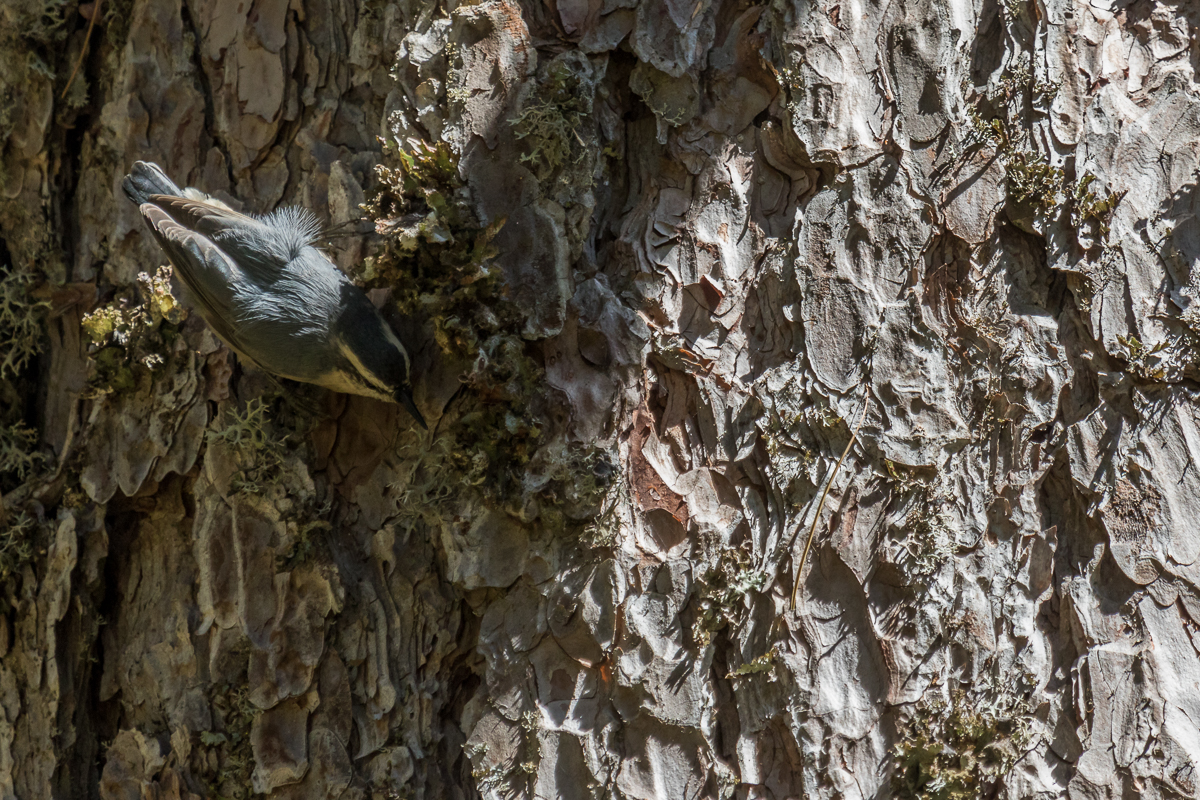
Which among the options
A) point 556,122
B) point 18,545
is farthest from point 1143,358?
point 18,545

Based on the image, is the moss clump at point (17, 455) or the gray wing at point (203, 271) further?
the moss clump at point (17, 455)

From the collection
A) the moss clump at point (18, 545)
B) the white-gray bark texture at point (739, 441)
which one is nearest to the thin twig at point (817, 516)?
the white-gray bark texture at point (739, 441)

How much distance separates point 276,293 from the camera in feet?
7.38

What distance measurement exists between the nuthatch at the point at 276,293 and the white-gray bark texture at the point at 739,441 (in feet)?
0.33

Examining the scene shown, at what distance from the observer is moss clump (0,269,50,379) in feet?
8.05

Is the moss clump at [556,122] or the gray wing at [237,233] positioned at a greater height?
the moss clump at [556,122]

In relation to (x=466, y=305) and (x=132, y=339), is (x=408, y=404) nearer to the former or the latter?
(x=466, y=305)

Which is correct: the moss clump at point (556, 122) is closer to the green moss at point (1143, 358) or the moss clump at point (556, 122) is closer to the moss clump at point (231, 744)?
the green moss at point (1143, 358)

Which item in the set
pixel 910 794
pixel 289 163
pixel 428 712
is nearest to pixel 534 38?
pixel 289 163

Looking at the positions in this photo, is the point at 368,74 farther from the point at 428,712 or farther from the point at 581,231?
the point at 428,712

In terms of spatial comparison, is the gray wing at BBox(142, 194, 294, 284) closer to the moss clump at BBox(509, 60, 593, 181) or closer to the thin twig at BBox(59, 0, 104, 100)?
the thin twig at BBox(59, 0, 104, 100)

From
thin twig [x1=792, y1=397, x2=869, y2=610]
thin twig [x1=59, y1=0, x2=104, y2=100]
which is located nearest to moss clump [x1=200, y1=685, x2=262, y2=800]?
thin twig [x1=792, y1=397, x2=869, y2=610]

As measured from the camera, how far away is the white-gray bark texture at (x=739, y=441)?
178cm

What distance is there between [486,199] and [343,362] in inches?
20.4
